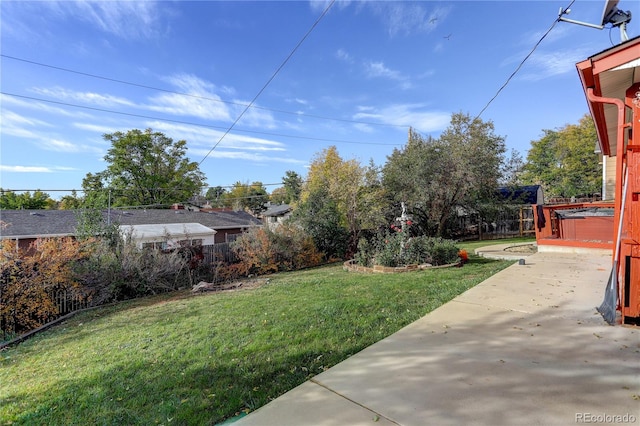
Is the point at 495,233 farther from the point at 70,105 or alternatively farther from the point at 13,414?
the point at 70,105

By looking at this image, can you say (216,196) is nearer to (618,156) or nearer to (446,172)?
(446,172)

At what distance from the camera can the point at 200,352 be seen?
327 centimetres

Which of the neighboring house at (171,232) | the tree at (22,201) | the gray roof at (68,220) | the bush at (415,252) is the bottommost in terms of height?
the bush at (415,252)

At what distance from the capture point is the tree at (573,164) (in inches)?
999

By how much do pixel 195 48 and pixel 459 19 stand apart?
8.34 metres

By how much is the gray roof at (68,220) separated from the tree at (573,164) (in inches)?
941

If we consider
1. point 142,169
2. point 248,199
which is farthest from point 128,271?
point 248,199

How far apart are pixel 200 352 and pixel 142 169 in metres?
29.6

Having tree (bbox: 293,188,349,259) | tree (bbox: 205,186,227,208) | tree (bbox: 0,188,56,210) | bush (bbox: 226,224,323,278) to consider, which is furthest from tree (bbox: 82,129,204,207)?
Result: bush (bbox: 226,224,323,278)

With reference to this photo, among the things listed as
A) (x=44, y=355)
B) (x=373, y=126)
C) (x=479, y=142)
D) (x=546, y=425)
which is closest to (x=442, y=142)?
(x=479, y=142)

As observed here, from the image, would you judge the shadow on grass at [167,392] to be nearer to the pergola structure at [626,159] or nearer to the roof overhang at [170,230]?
the pergola structure at [626,159]

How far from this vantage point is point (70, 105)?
37.0 feet

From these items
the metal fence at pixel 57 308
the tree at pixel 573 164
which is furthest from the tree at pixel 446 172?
the metal fence at pixel 57 308

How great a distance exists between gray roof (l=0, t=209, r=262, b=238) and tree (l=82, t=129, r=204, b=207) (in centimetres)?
668
